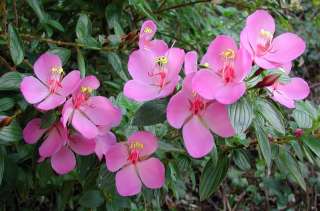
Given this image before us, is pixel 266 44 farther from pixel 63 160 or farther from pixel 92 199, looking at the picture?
pixel 92 199

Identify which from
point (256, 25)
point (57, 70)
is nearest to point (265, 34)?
point (256, 25)

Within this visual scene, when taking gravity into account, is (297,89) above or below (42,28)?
above

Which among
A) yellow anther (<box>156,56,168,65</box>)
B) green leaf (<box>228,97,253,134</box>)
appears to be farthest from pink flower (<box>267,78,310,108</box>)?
yellow anther (<box>156,56,168,65</box>)

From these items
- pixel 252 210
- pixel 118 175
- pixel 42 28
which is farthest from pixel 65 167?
pixel 252 210

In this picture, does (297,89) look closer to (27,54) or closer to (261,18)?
(261,18)

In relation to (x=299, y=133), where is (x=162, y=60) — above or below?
above

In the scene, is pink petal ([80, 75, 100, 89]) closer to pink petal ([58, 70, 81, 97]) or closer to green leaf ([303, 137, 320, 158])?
pink petal ([58, 70, 81, 97])

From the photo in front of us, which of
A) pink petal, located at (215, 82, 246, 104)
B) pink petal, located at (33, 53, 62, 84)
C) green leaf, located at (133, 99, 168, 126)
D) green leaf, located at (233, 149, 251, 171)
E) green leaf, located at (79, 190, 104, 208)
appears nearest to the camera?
pink petal, located at (215, 82, 246, 104)
